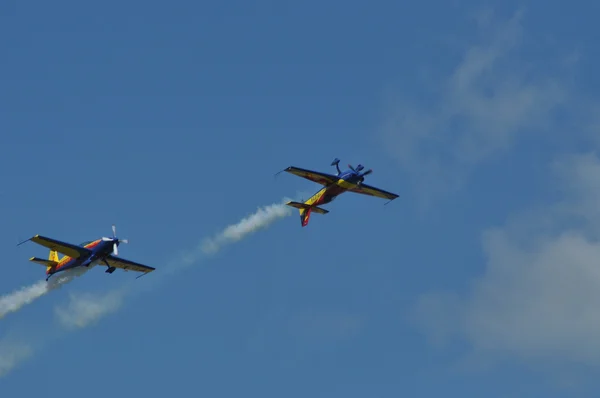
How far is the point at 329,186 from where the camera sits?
6555 inches

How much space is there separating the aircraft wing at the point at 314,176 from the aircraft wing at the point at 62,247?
20858 millimetres

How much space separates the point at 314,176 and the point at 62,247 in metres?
25.1

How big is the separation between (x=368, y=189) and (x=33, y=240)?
115 ft

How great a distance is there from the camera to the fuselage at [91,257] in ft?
516

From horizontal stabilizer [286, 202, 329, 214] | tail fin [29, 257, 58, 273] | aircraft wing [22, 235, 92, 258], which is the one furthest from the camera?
horizontal stabilizer [286, 202, 329, 214]

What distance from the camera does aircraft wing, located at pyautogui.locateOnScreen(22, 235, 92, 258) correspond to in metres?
156

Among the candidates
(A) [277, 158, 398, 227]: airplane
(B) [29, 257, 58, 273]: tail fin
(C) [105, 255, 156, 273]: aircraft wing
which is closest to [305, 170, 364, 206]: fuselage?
(A) [277, 158, 398, 227]: airplane

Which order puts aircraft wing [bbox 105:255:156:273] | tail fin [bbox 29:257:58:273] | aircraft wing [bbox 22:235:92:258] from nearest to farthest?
1. aircraft wing [bbox 22:235:92:258]
2. tail fin [bbox 29:257:58:273]
3. aircraft wing [bbox 105:255:156:273]

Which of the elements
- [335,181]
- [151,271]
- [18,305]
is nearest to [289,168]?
[335,181]

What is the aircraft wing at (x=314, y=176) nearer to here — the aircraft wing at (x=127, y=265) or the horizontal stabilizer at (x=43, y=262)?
the aircraft wing at (x=127, y=265)

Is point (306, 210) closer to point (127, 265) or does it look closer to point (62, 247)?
point (127, 265)

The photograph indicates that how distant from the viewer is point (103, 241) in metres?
157

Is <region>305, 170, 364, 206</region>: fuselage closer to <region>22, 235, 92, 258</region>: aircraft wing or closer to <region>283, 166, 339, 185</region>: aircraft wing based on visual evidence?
<region>283, 166, 339, 185</region>: aircraft wing

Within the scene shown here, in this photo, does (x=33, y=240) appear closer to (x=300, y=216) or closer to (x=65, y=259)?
(x=65, y=259)
